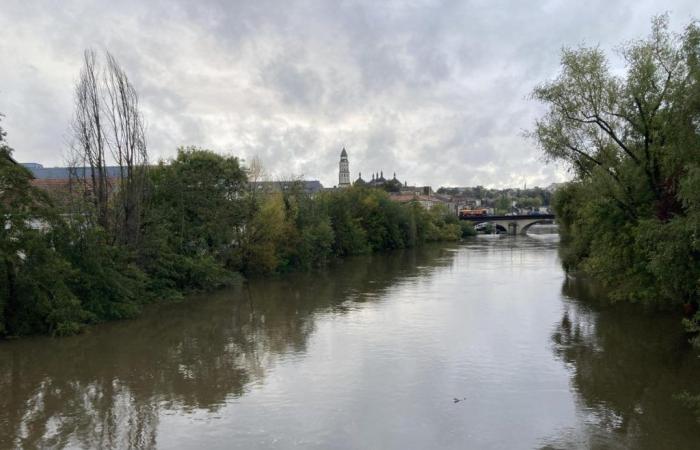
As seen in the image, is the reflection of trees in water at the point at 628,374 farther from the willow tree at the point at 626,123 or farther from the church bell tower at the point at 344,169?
the church bell tower at the point at 344,169

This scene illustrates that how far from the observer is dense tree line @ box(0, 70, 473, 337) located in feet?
63.7

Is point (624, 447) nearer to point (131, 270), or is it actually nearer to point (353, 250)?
point (131, 270)

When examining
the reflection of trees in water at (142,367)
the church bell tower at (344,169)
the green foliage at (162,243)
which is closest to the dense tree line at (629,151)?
the reflection of trees in water at (142,367)

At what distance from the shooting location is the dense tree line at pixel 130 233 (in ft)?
63.7

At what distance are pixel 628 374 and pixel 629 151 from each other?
24.1ft

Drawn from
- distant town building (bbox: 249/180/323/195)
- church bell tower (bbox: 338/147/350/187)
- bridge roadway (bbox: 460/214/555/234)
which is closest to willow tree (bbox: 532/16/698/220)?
distant town building (bbox: 249/180/323/195)

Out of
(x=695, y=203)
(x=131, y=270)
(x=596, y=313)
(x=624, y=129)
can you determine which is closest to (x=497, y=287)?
(x=596, y=313)

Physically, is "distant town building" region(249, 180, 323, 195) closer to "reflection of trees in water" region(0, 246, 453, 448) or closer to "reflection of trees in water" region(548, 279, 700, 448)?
"reflection of trees in water" region(0, 246, 453, 448)

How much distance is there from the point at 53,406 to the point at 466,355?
10.9 m

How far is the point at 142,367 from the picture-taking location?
16562 mm

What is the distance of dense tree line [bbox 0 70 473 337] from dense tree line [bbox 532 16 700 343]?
56.7 ft

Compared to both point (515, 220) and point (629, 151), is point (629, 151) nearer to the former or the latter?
point (629, 151)

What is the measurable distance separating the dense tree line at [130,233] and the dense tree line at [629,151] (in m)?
17.3

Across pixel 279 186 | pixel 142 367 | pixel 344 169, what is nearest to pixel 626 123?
pixel 142 367
